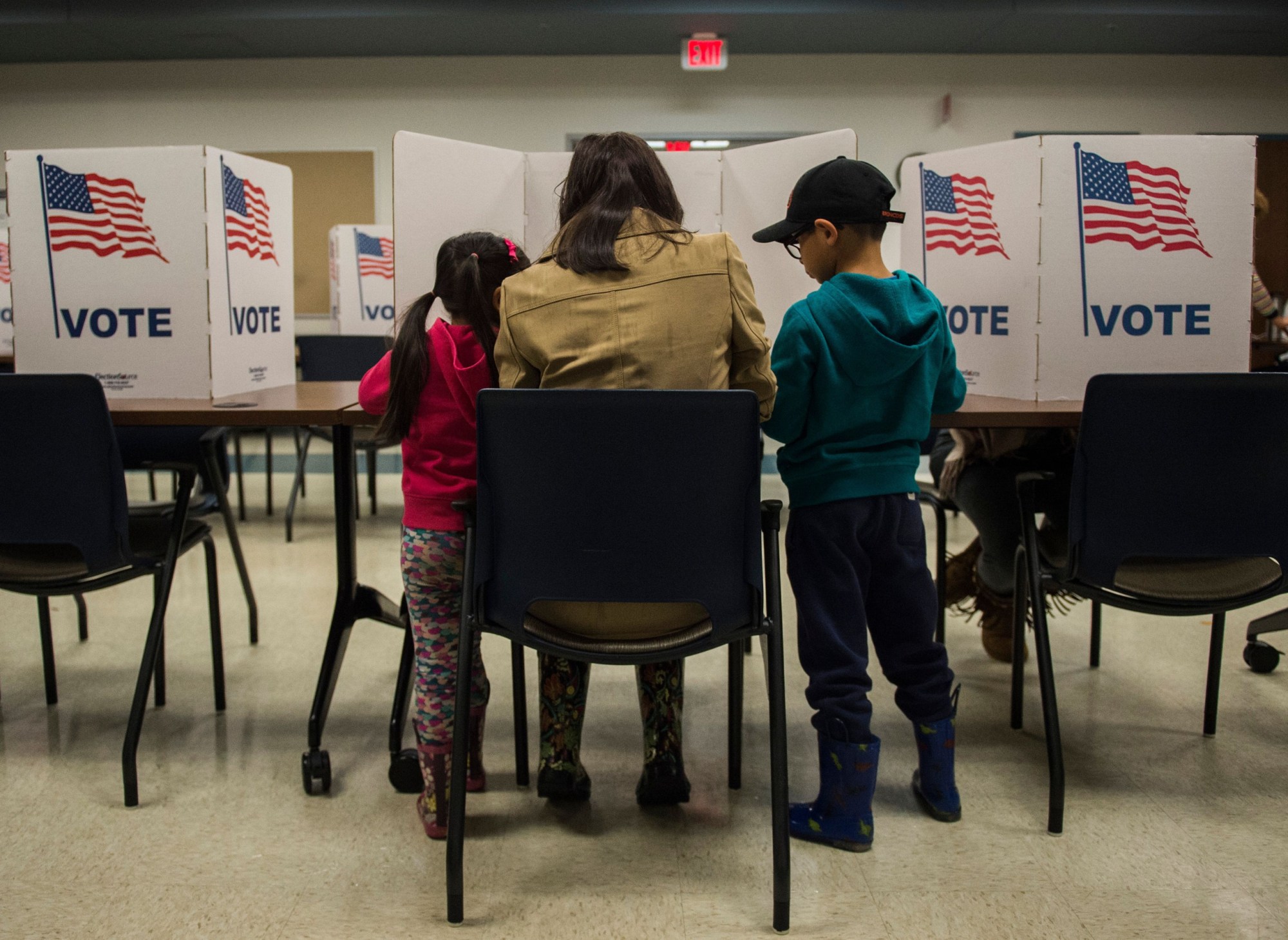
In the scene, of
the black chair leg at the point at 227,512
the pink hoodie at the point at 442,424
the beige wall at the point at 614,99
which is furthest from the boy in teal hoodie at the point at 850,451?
the beige wall at the point at 614,99

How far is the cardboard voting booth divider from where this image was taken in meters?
5.07

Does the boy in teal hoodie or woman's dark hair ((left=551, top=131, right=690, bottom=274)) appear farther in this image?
the boy in teal hoodie

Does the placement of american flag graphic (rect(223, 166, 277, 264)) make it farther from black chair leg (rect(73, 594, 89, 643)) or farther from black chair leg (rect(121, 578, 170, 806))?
black chair leg (rect(73, 594, 89, 643))

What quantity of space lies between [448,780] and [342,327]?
13.1 feet

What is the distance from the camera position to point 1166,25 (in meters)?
6.16

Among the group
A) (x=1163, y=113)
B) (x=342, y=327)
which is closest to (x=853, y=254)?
(x=342, y=327)

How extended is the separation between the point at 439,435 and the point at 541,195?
904 millimetres

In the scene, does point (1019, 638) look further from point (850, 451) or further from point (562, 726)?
point (562, 726)

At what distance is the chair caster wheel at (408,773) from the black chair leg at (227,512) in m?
0.83

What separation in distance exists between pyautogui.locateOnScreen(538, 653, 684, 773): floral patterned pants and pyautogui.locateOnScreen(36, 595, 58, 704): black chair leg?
1.15 meters

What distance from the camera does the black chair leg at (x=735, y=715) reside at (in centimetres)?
168

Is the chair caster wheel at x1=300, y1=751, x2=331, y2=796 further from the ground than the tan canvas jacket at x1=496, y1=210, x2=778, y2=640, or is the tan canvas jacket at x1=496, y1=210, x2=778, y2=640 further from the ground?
the tan canvas jacket at x1=496, y1=210, x2=778, y2=640

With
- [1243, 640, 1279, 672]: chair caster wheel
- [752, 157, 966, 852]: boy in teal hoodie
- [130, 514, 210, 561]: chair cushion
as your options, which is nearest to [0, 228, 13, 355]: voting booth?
[130, 514, 210, 561]: chair cushion

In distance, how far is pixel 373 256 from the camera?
16.8 feet
